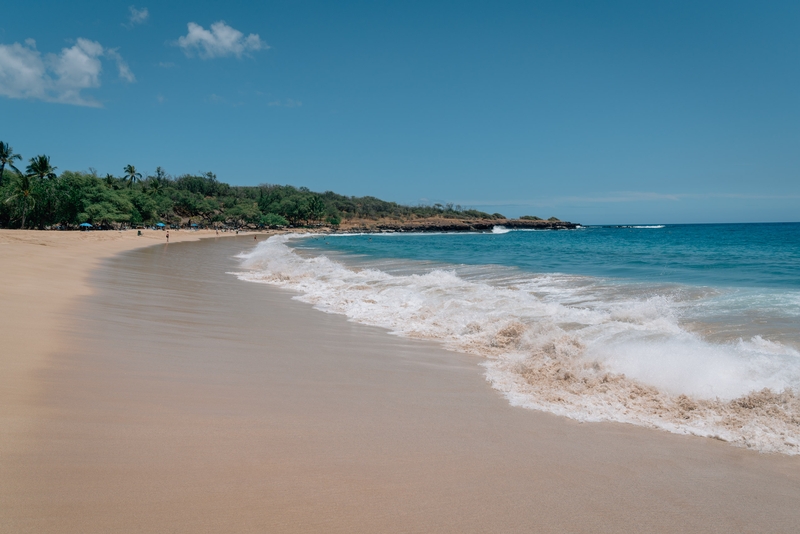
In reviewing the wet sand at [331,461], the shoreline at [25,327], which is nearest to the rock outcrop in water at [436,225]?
the shoreline at [25,327]

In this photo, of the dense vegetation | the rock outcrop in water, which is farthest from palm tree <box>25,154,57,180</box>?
the rock outcrop in water

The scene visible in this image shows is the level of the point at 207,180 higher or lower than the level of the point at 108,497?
higher

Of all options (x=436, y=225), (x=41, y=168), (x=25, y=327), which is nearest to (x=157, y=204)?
(x=41, y=168)

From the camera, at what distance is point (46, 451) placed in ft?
Answer: 8.84

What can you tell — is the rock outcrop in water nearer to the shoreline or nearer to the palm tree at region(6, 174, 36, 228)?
Answer: the palm tree at region(6, 174, 36, 228)

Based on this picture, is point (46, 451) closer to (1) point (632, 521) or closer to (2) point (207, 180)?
(1) point (632, 521)

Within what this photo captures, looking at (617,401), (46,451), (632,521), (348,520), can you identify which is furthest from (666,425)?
(46,451)

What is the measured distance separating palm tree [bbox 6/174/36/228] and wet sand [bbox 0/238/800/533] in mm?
54862

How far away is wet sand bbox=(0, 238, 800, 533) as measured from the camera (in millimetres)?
2381

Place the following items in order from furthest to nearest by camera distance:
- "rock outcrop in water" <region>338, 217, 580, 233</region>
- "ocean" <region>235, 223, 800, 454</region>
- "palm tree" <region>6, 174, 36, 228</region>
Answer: "rock outcrop in water" <region>338, 217, 580, 233</region>
"palm tree" <region>6, 174, 36, 228</region>
"ocean" <region>235, 223, 800, 454</region>

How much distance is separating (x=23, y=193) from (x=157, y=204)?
90.8 ft

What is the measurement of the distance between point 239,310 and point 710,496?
7.83 m

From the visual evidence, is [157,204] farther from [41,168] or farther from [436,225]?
[436,225]

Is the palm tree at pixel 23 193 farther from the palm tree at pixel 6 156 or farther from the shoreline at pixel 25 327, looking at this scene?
the shoreline at pixel 25 327
